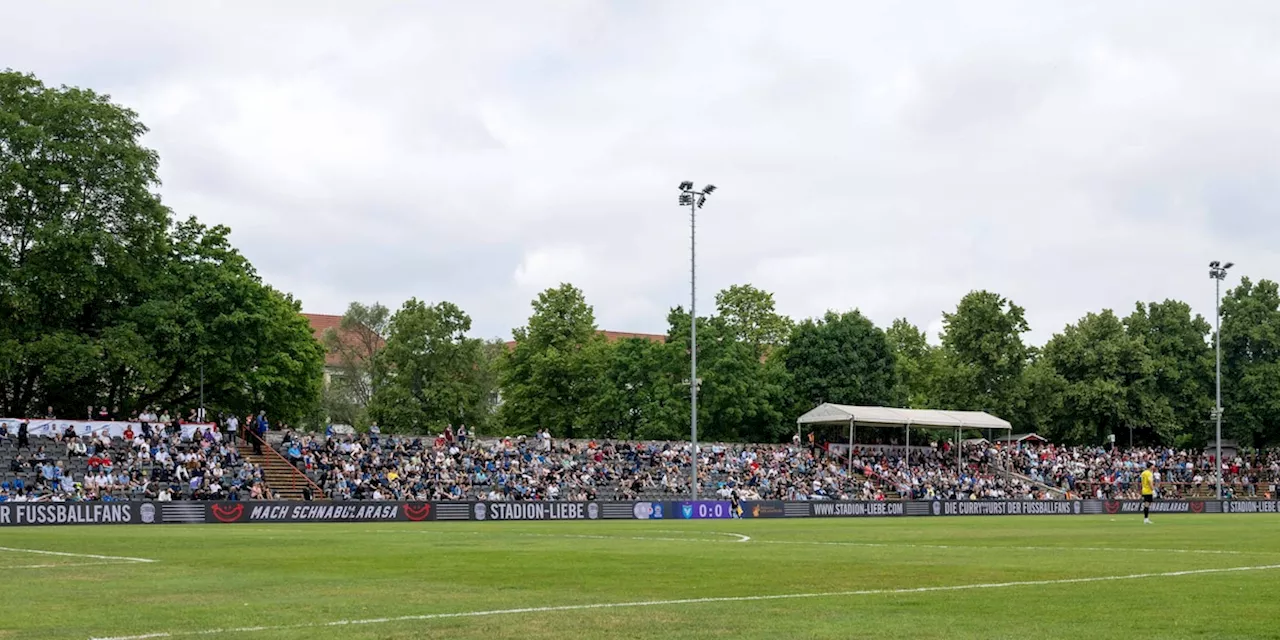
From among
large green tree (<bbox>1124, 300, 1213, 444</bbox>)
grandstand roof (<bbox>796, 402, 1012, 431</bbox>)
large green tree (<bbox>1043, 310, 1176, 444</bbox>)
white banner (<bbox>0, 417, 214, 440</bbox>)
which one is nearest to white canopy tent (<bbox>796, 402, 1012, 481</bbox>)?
grandstand roof (<bbox>796, 402, 1012, 431</bbox>)

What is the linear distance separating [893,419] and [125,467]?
44.8 meters

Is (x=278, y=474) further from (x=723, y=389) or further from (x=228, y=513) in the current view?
(x=723, y=389)

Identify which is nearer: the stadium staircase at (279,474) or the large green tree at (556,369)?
the stadium staircase at (279,474)

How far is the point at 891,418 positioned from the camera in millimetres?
79312

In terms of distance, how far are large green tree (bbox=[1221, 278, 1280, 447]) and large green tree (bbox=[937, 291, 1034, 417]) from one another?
1634cm

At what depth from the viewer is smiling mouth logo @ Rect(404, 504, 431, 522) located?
50.2 metres

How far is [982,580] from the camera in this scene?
17109 millimetres

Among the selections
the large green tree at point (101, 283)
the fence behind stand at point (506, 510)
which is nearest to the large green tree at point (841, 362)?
the fence behind stand at point (506, 510)

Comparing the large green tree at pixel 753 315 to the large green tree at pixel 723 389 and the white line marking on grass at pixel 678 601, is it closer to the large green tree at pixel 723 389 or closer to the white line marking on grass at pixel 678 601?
Answer: the large green tree at pixel 723 389

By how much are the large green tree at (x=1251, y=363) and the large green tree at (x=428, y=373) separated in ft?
191

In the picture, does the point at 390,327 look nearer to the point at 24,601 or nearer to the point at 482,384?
the point at 482,384

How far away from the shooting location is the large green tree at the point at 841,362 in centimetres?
9538

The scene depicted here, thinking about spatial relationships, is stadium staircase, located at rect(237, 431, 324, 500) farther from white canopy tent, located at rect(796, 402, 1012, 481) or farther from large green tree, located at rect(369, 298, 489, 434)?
large green tree, located at rect(369, 298, 489, 434)

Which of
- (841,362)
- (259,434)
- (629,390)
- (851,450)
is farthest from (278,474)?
(841,362)
